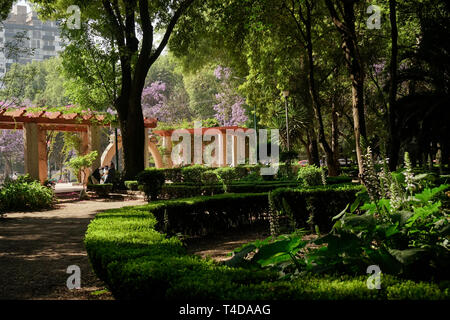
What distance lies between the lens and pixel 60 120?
828 inches

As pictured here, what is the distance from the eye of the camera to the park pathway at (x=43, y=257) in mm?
4785

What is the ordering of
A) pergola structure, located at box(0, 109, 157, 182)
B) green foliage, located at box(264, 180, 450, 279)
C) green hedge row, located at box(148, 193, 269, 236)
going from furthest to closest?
pergola structure, located at box(0, 109, 157, 182) < green hedge row, located at box(148, 193, 269, 236) < green foliage, located at box(264, 180, 450, 279)

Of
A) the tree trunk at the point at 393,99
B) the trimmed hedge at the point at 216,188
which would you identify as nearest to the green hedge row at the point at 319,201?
the tree trunk at the point at 393,99

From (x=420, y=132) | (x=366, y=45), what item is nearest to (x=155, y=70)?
(x=366, y=45)

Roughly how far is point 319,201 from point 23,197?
33.4ft

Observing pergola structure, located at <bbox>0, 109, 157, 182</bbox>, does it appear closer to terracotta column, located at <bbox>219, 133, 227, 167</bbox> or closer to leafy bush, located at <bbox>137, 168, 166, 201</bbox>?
leafy bush, located at <bbox>137, 168, 166, 201</bbox>

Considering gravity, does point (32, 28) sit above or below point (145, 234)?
above

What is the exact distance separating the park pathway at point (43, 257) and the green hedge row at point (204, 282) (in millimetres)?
826

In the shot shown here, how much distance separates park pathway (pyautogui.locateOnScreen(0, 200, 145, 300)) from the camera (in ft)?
15.7

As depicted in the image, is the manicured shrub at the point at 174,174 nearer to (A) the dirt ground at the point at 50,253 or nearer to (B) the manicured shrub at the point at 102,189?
(B) the manicured shrub at the point at 102,189

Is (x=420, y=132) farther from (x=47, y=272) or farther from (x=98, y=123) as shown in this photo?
(x=98, y=123)

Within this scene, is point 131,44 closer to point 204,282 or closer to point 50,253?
point 50,253

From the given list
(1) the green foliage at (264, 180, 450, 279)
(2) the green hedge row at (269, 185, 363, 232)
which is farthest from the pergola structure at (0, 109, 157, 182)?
(1) the green foliage at (264, 180, 450, 279)

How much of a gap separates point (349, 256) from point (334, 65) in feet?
58.1
